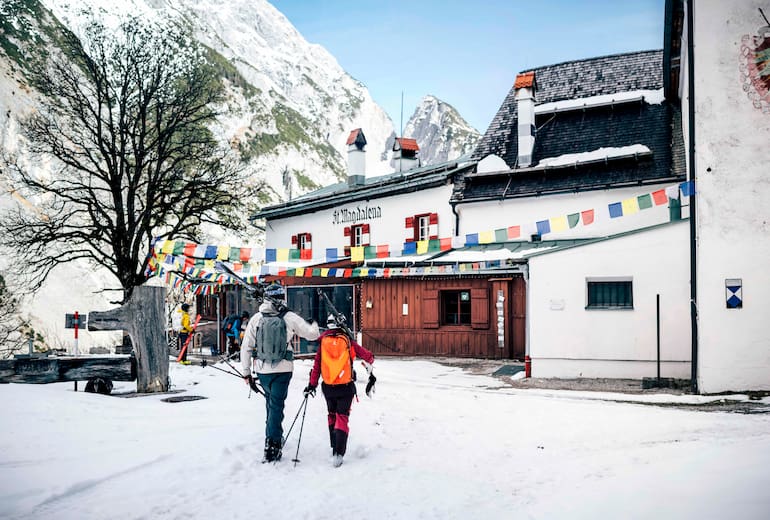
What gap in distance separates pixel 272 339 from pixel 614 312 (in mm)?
9182

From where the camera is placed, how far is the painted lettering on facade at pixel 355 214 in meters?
25.6

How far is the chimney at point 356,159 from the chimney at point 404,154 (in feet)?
5.22

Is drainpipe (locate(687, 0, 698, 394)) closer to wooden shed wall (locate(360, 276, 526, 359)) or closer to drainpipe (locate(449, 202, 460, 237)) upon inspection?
wooden shed wall (locate(360, 276, 526, 359))

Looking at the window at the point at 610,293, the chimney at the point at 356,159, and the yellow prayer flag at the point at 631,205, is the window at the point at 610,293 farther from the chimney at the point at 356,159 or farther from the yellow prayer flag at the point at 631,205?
the chimney at the point at 356,159

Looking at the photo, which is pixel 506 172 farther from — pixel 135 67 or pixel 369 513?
pixel 369 513

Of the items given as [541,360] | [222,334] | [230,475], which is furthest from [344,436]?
[222,334]

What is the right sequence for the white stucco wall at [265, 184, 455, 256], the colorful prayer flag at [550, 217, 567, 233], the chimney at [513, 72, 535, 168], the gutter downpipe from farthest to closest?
1. the white stucco wall at [265, 184, 455, 256]
2. the chimney at [513, 72, 535, 168]
3. the colorful prayer flag at [550, 217, 567, 233]
4. the gutter downpipe

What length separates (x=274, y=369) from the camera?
6.77m

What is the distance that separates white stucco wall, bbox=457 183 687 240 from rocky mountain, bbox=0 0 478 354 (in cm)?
1179

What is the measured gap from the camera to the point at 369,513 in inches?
195

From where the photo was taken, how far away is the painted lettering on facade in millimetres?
25587

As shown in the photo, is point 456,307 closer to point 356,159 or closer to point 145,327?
point 356,159

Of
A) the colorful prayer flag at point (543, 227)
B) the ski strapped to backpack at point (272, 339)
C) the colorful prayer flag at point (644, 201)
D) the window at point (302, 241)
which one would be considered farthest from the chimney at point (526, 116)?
the ski strapped to backpack at point (272, 339)

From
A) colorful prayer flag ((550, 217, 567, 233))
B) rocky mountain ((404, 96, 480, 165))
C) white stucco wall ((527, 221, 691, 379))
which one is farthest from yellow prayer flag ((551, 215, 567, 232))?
rocky mountain ((404, 96, 480, 165))
